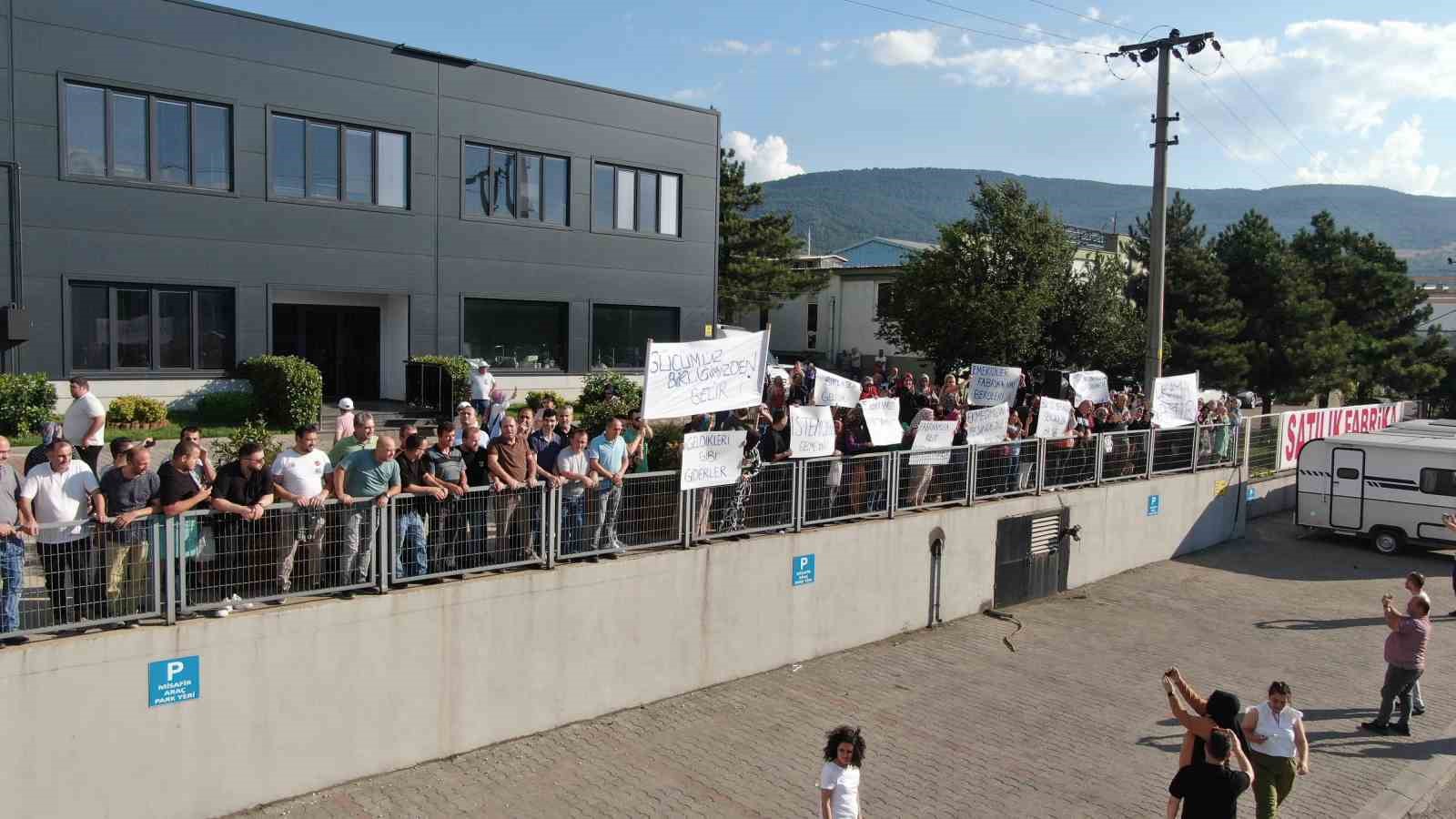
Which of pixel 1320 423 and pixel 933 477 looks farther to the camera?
pixel 1320 423

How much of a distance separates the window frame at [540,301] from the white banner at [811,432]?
14890mm

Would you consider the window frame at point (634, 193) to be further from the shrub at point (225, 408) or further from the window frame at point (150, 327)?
the shrub at point (225, 408)

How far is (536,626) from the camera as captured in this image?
9578mm

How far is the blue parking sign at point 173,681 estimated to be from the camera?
7.30 meters

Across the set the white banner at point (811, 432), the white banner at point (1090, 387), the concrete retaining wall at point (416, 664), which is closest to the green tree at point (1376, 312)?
the white banner at point (1090, 387)

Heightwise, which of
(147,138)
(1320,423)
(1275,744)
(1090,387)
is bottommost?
(1275,744)

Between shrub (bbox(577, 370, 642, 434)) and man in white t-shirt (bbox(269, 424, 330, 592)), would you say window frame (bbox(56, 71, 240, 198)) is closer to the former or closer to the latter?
shrub (bbox(577, 370, 642, 434))

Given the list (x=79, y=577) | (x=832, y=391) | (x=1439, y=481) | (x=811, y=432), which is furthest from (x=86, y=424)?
(x=1439, y=481)

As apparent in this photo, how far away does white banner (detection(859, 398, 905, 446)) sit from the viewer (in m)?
13.3

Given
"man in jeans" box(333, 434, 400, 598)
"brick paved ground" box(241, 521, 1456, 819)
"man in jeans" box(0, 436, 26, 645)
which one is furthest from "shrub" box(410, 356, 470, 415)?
"man in jeans" box(0, 436, 26, 645)

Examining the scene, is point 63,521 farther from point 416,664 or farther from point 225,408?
point 225,408

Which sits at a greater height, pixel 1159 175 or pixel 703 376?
pixel 1159 175

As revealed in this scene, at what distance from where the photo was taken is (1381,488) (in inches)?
786

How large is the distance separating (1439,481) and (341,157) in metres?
22.9
